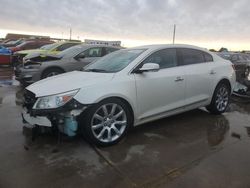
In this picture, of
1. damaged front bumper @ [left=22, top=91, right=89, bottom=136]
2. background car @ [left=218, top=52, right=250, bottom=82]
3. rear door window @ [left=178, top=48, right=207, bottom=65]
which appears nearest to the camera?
damaged front bumper @ [left=22, top=91, right=89, bottom=136]

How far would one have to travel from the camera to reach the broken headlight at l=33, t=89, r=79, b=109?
3.54 metres

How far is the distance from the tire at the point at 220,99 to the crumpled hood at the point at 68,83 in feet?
8.70

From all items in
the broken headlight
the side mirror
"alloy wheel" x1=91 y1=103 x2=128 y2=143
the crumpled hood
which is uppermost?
the side mirror

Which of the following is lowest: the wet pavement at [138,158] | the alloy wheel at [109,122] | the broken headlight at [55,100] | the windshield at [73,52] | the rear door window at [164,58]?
the wet pavement at [138,158]

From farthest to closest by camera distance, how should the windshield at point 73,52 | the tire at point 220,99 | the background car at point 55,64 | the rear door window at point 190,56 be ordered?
1. the windshield at point 73,52
2. the background car at point 55,64
3. the tire at point 220,99
4. the rear door window at point 190,56

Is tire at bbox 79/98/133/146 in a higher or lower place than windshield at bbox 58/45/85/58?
lower

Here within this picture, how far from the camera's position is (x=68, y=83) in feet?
12.8

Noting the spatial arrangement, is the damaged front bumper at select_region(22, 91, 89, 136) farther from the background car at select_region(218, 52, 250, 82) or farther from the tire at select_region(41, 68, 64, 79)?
the background car at select_region(218, 52, 250, 82)

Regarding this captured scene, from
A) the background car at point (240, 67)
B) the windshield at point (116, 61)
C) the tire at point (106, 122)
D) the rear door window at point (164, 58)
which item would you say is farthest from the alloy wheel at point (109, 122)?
the background car at point (240, 67)

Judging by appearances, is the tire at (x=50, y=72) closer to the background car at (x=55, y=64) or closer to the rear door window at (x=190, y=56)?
the background car at (x=55, y=64)

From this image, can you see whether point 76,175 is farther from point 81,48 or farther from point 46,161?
point 81,48

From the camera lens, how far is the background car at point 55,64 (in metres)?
7.93

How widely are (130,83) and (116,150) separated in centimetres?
105

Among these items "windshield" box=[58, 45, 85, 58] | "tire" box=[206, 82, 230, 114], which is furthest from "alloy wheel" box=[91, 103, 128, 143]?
"windshield" box=[58, 45, 85, 58]
